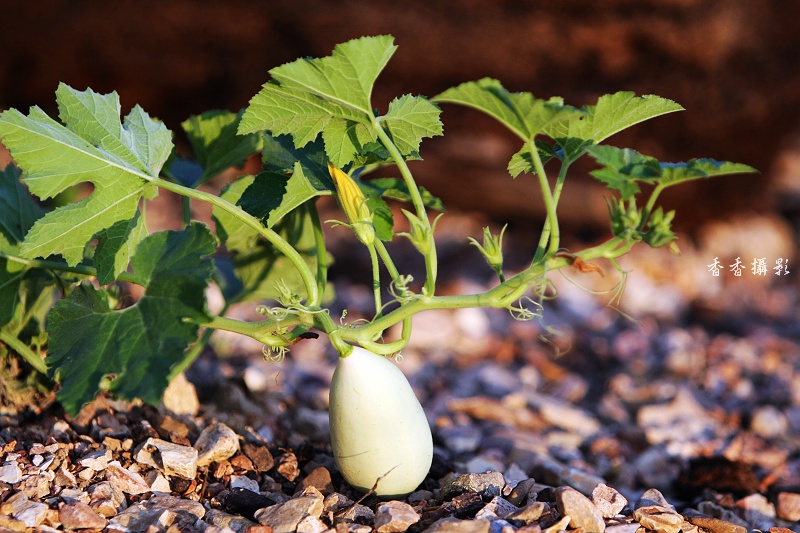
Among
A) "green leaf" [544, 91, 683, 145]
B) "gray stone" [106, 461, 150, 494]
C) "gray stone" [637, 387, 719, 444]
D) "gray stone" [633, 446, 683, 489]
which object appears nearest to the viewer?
"green leaf" [544, 91, 683, 145]

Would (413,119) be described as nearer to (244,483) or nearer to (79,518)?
(244,483)

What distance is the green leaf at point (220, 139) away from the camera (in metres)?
1.86

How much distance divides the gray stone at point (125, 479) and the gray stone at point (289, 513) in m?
0.26

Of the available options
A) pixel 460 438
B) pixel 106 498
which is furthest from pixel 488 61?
pixel 106 498

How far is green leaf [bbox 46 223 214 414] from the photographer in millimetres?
1355

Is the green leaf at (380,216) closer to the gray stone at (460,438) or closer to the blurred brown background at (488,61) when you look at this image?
the gray stone at (460,438)

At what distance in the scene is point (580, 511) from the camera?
1490 millimetres

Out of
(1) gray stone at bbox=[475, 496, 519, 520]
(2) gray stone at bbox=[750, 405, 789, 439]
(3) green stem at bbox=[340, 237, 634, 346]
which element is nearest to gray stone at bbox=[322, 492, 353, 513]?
(1) gray stone at bbox=[475, 496, 519, 520]

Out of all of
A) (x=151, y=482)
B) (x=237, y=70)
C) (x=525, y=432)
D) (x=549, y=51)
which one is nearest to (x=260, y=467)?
(x=151, y=482)

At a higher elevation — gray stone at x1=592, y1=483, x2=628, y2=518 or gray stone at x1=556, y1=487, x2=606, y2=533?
gray stone at x1=556, y1=487, x2=606, y2=533

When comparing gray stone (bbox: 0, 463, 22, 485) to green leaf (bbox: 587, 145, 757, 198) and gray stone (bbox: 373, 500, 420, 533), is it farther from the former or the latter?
green leaf (bbox: 587, 145, 757, 198)

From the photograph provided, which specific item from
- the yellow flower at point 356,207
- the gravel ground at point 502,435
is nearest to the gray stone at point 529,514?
the gravel ground at point 502,435

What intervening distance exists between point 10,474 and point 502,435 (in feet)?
4.56

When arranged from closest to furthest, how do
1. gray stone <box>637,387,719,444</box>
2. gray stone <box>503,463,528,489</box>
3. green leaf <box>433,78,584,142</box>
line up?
green leaf <box>433,78,584,142</box> → gray stone <box>503,463,528,489</box> → gray stone <box>637,387,719,444</box>
